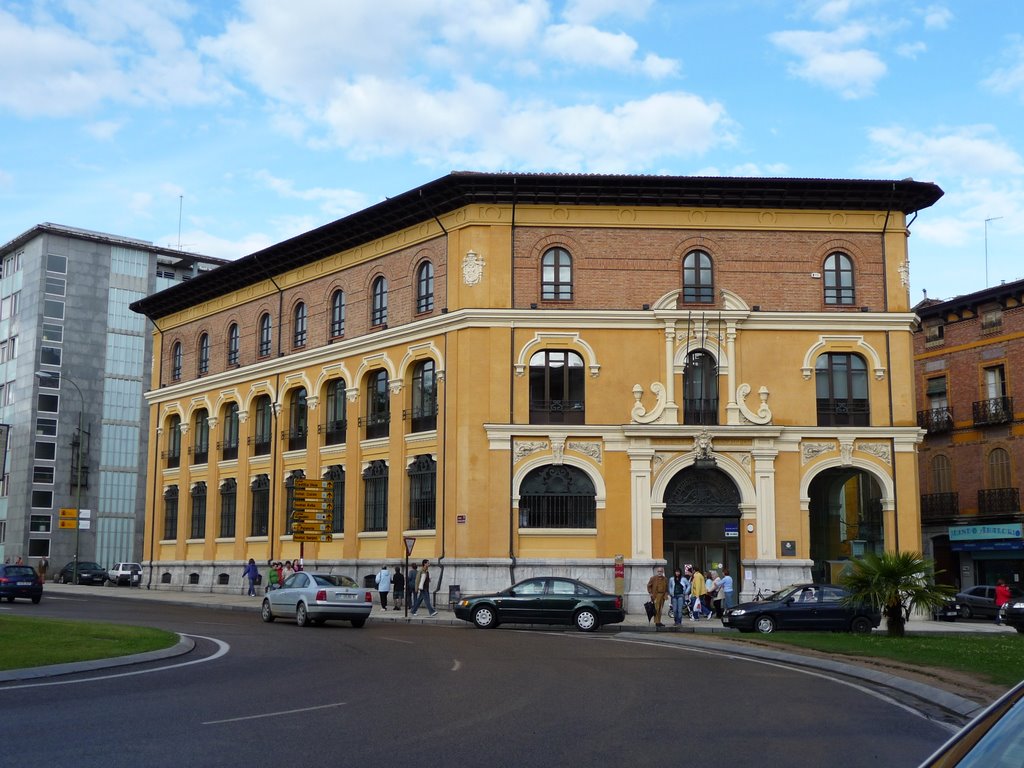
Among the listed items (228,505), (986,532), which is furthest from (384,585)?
(986,532)

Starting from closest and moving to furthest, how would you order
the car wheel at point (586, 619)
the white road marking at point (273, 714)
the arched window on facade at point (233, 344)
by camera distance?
the white road marking at point (273, 714)
the car wheel at point (586, 619)
the arched window on facade at point (233, 344)

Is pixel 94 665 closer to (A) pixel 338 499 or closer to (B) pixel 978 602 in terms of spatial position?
(A) pixel 338 499

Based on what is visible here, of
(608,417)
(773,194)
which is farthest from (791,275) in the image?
(608,417)

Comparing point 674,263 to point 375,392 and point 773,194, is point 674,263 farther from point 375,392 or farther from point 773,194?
point 375,392

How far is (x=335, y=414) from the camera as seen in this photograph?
45594 mm

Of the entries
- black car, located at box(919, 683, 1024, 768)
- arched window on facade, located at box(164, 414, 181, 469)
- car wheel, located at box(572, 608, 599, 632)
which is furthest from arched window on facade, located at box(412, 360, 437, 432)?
black car, located at box(919, 683, 1024, 768)

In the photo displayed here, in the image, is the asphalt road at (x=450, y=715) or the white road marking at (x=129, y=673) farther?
the white road marking at (x=129, y=673)

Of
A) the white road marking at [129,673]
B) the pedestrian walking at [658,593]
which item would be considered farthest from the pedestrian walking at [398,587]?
the white road marking at [129,673]

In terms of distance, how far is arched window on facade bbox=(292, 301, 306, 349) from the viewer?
1866 inches

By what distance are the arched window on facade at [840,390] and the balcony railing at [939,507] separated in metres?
14.8

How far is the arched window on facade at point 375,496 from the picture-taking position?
42.6m

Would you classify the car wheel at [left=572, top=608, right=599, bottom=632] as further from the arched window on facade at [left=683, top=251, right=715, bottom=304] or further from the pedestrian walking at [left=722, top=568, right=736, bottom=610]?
the arched window on facade at [left=683, top=251, right=715, bottom=304]

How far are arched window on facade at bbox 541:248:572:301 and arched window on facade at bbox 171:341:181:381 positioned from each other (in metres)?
22.7

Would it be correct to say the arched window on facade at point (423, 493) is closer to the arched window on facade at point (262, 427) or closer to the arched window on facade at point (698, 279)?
the arched window on facade at point (262, 427)
